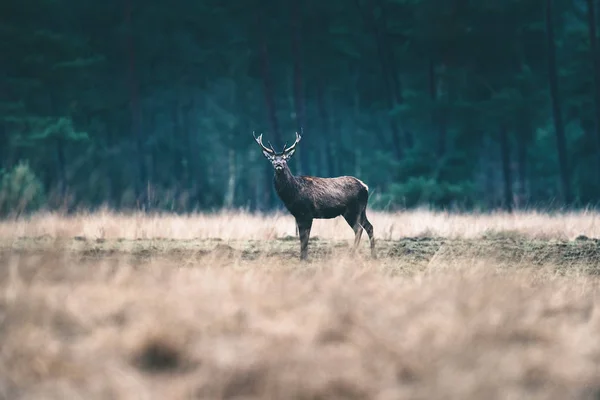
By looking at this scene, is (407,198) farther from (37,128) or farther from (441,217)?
(37,128)

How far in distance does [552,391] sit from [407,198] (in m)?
23.8

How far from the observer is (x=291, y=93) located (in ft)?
159

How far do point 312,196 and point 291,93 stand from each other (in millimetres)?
35005

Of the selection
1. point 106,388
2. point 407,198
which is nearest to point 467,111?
Result: point 407,198

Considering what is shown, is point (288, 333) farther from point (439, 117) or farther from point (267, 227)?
point (439, 117)

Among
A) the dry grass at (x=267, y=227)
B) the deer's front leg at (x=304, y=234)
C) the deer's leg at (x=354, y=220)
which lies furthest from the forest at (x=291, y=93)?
the deer's front leg at (x=304, y=234)

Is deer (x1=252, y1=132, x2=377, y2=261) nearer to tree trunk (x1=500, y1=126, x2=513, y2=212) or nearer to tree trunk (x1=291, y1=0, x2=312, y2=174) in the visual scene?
tree trunk (x1=500, y1=126, x2=513, y2=212)

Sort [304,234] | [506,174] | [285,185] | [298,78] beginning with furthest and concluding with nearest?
[506,174]
[298,78]
[285,185]
[304,234]

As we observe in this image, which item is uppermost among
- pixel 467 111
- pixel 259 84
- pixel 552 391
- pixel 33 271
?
pixel 259 84

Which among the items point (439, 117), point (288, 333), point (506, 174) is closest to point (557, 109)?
point (439, 117)

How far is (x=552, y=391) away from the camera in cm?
533

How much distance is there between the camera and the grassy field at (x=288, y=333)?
5227mm

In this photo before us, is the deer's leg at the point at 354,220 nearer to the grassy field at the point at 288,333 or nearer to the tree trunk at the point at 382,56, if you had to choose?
the grassy field at the point at 288,333

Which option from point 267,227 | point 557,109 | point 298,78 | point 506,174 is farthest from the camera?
point 506,174
